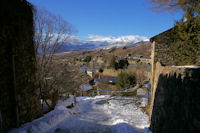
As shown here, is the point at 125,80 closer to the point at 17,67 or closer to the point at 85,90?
the point at 85,90

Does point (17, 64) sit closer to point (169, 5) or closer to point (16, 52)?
point (16, 52)

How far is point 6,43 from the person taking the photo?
3.63 metres

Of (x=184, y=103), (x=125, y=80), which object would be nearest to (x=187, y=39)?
(x=184, y=103)

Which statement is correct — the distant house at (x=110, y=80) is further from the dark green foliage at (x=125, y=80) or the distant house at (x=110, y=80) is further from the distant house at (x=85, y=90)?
the dark green foliage at (x=125, y=80)

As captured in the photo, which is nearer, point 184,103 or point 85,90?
point 184,103

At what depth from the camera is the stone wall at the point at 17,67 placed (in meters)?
3.54

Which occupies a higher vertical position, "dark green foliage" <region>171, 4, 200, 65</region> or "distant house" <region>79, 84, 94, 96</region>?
"dark green foliage" <region>171, 4, 200, 65</region>

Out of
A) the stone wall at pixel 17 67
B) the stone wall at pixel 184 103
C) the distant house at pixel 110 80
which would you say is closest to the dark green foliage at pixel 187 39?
the stone wall at pixel 184 103

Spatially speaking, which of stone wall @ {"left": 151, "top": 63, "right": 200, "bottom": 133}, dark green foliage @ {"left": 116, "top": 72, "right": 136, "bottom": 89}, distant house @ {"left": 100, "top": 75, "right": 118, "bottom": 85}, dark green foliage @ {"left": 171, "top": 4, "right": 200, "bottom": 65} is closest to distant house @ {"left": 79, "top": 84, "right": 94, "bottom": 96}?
distant house @ {"left": 100, "top": 75, "right": 118, "bottom": 85}

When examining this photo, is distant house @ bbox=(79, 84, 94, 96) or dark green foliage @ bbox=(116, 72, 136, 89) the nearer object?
dark green foliage @ bbox=(116, 72, 136, 89)

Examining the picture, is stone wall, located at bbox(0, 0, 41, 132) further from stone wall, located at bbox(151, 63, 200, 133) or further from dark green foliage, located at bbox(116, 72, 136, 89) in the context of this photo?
dark green foliage, located at bbox(116, 72, 136, 89)

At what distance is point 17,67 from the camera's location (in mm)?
3984

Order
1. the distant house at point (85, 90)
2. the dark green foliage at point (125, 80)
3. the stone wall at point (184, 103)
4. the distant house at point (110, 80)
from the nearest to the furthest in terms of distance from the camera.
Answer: the stone wall at point (184, 103) < the dark green foliage at point (125, 80) < the distant house at point (85, 90) < the distant house at point (110, 80)

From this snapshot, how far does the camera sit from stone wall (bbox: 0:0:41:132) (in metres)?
3.54
